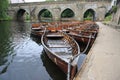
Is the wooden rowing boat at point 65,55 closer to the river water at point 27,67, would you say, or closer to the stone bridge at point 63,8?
the river water at point 27,67

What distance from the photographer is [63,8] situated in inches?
1812

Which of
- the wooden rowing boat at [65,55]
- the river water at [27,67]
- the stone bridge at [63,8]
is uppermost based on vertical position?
the stone bridge at [63,8]

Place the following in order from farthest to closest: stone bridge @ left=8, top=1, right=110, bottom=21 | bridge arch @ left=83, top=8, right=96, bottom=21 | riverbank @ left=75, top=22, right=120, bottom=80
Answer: bridge arch @ left=83, top=8, right=96, bottom=21 → stone bridge @ left=8, top=1, right=110, bottom=21 → riverbank @ left=75, top=22, right=120, bottom=80

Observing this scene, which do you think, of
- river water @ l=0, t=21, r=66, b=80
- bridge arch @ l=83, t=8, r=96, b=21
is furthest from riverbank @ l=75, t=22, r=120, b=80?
bridge arch @ l=83, t=8, r=96, b=21

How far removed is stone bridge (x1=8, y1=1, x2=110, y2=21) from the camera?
4438 cm

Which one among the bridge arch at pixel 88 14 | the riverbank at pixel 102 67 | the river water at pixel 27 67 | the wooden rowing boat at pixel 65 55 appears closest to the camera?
the riverbank at pixel 102 67

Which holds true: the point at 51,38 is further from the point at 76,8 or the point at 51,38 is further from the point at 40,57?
the point at 76,8

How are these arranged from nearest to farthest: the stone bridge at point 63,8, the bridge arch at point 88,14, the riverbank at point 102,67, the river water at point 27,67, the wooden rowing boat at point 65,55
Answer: the riverbank at point 102,67, the wooden rowing boat at point 65,55, the river water at point 27,67, the stone bridge at point 63,8, the bridge arch at point 88,14

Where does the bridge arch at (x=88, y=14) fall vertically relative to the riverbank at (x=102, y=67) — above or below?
above


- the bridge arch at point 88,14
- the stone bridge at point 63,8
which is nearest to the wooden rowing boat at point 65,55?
the stone bridge at point 63,8

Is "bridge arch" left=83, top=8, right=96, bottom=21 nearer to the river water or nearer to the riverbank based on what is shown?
the river water

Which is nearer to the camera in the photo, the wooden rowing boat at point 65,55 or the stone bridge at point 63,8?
the wooden rowing boat at point 65,55

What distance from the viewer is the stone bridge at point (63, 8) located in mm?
44375

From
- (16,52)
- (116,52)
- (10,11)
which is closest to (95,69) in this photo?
(116,52)
